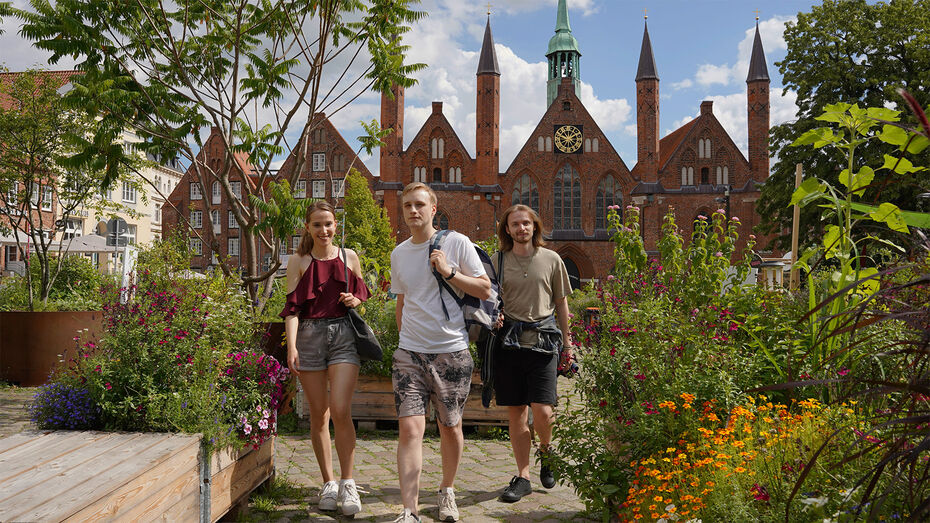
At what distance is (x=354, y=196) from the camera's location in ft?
122

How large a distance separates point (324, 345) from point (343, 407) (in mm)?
403

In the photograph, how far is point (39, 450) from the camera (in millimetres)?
3072

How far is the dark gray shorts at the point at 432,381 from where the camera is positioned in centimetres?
374

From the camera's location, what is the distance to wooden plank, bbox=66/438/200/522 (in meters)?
2.46

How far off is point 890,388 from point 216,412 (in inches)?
124

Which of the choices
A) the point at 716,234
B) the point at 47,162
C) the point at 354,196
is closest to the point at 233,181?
the point at 354,196

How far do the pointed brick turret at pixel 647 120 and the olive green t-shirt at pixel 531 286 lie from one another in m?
38.7

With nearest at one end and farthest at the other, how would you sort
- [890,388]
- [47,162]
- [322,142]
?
1. [890,388]
2. [47,162]
3. [322,142]

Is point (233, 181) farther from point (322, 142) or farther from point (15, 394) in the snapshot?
point (15, 394)

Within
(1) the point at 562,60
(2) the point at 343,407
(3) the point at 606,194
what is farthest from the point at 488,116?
(2) the point at 343,407

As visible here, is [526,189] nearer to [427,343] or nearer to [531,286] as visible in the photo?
[531,286]

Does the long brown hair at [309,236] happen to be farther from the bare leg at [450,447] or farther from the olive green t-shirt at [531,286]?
the bare leg at [450,447]

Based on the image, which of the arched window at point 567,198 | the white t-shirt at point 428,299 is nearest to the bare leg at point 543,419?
the white t-shirt at point 428,299

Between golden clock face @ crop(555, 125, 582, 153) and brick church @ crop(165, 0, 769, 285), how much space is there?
2.6 inches
